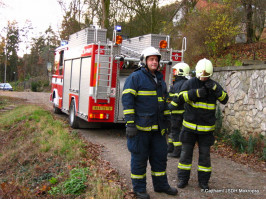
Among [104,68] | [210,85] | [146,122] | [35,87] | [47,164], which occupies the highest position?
[104,68]

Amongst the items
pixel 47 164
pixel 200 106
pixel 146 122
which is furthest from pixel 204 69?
pixel 47 164

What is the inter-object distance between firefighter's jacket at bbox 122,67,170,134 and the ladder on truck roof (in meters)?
3.89

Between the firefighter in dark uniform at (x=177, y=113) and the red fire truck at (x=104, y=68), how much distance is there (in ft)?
6.52

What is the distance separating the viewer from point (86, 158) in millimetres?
6473

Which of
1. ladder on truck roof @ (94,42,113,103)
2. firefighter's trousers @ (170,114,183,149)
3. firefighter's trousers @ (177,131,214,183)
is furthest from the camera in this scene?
ladder on truck roof @ (94,42,113,103)

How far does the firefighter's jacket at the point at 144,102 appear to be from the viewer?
4.24m

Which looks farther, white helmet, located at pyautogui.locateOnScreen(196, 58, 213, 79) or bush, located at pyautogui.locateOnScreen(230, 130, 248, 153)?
bush, located at pyautogui.locateOnScreen(230, 130, 248, 153)

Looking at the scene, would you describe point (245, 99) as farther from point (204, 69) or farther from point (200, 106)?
point (204, 69)

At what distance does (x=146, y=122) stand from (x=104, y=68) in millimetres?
4261

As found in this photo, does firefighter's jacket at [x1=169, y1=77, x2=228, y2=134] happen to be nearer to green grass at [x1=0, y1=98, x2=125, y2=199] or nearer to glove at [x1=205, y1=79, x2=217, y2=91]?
glove at [x1=205, y1=79, x2=217, y2=91]

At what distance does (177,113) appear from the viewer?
6586 millimetres

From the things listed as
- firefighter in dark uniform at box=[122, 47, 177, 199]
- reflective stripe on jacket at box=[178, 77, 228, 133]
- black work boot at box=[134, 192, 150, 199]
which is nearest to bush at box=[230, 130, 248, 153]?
reflective stripe on jacket at box=[178, 77, 228, 133]

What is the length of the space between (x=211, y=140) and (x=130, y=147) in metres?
1.33

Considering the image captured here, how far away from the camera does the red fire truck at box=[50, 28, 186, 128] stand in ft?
27.1
